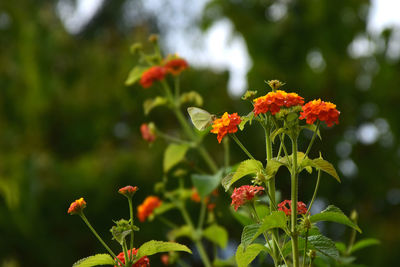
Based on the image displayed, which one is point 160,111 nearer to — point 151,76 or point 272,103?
point 151,76

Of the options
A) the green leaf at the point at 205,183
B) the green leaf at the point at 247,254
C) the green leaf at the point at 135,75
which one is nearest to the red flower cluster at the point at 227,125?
the green leaf at the point at 247,254

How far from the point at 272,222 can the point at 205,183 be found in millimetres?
487

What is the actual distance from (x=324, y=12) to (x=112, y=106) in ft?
6.20

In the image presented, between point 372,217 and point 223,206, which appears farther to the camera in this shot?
point 372,217

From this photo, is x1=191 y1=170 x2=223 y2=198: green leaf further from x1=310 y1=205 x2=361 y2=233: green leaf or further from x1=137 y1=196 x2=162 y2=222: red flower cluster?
x1=310 y1=205 x2=361 y2=233: green leaf

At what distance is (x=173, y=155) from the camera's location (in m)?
1.22

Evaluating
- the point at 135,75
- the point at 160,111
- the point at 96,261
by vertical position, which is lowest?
the point at 160,111

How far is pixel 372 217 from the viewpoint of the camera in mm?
3465

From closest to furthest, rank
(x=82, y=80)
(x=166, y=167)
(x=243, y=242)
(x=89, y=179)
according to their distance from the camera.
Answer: (x=243, y=242), (x=166, y=167), (x=89, y=179), (x=82, y=80)

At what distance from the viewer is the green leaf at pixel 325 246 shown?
2.10ft

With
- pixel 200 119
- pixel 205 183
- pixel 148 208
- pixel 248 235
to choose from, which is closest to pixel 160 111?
pixel 148 208

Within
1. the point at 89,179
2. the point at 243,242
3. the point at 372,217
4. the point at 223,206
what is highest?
the point at 243,242

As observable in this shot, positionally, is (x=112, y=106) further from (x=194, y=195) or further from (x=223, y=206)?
(x=194, y=195)

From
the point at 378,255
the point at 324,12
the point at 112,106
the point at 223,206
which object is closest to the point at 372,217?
the point at 378,255
